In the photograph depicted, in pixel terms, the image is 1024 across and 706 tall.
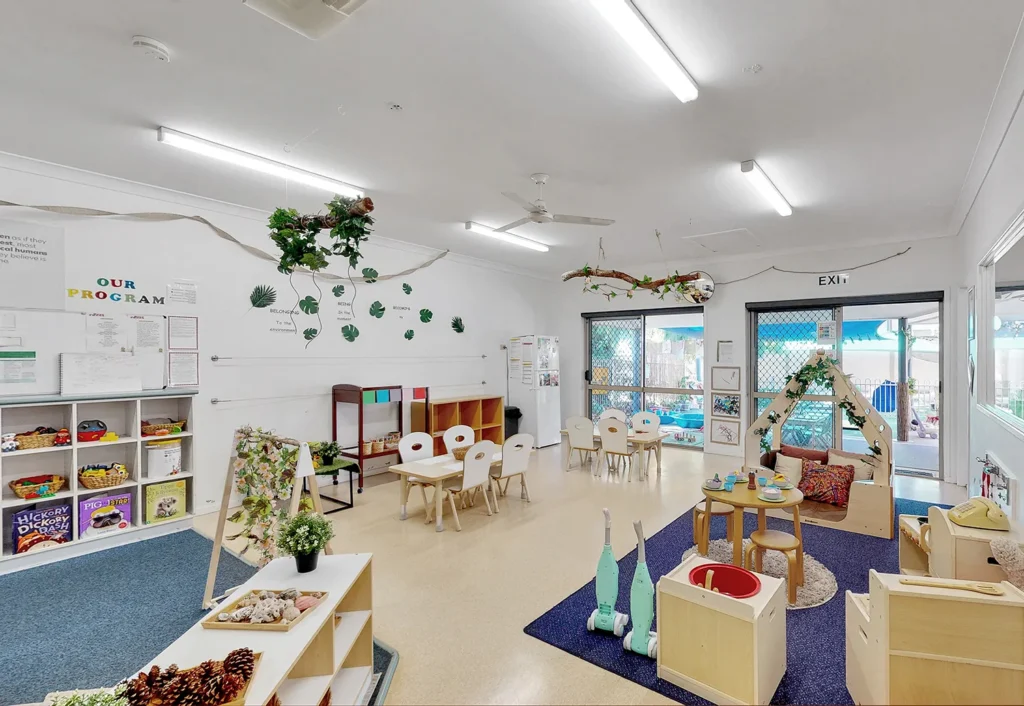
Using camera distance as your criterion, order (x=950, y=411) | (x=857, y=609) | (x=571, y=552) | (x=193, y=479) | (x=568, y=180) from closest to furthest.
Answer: (x=857, y=609) → (x=571, y=552) → (x=568, y=180) → (x=193, y=479) → (x=950, y=411)

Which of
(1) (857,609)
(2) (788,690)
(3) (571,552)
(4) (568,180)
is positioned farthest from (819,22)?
(3) (571,552)

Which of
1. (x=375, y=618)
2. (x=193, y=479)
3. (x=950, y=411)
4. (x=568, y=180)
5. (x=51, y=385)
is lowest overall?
(x=375, y=618)

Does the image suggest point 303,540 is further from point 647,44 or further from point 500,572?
→ point 647,44

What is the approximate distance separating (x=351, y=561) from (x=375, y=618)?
2.69 ft

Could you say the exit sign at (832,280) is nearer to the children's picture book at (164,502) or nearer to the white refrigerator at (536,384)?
the white refrigerator at (536,384)

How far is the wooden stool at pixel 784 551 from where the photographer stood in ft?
10.3

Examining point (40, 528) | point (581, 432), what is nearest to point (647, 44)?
point (581, 432)

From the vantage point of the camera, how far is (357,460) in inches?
239

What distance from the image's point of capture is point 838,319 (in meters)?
6.93

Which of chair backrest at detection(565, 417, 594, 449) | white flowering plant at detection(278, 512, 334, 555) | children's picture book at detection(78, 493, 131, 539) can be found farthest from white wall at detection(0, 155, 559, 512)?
white flowering plant at detection(278, 512, 334, 555)

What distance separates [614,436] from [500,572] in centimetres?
308

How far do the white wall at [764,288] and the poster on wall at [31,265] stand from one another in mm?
7078

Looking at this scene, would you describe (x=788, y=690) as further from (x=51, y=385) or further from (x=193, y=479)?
(x=51, y=385)

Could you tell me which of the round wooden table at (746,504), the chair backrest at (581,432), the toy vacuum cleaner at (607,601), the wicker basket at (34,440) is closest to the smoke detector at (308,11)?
the toy vacuum cleaner at (607,601)
